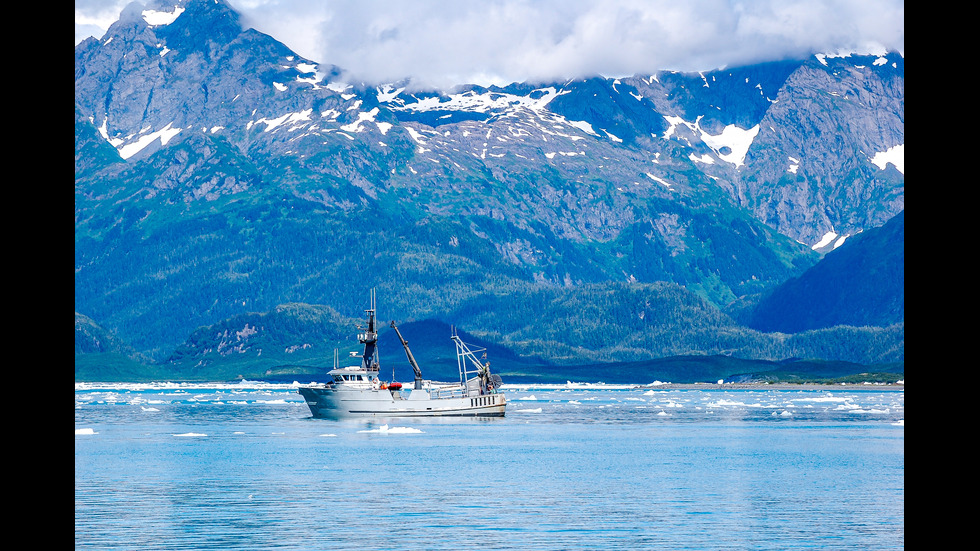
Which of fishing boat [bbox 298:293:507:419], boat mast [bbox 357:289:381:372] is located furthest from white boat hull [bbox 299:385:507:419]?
boat mast [bbox 357:289:381:372]

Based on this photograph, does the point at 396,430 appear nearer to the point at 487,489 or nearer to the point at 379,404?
the point at 379,404

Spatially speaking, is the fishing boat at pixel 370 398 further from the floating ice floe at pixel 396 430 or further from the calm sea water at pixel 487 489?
the floating ice floe at pixel 396 430

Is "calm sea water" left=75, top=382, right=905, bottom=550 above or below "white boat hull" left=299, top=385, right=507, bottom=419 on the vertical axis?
below

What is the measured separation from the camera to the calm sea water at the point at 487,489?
192 feet

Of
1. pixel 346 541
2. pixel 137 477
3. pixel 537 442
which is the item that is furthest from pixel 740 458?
pixel 346 541

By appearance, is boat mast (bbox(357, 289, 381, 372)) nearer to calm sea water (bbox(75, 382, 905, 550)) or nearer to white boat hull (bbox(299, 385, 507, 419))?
white boat hull (bbox(299, 385, 507, 419))

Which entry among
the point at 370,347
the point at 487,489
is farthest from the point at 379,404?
the point at 487,489

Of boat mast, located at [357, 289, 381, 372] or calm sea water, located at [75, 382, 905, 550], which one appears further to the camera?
boat mast, located at [357, 289, 381, 372]

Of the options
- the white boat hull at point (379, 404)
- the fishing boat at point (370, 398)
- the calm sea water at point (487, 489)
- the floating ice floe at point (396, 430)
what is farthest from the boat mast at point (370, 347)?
the floating ice floe at point (396, 430)

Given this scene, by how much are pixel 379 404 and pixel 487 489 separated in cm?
9500

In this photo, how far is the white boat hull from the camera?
565ft

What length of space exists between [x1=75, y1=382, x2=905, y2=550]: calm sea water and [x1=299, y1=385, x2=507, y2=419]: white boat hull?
1930 centimetres
